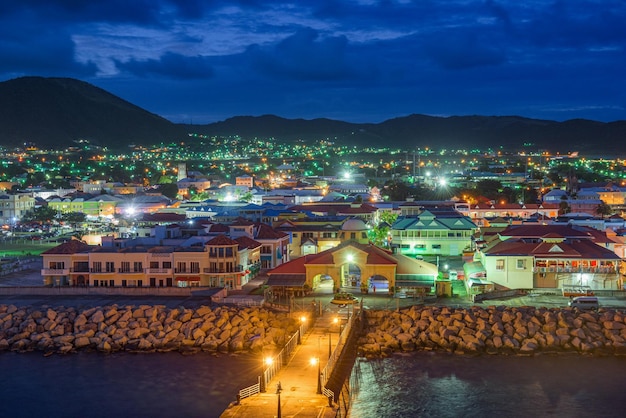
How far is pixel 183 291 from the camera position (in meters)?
29.7

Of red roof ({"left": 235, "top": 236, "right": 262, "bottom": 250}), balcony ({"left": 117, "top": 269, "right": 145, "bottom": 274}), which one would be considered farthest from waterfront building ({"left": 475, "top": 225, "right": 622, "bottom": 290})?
balcony ({"left": 117, "top": 269, "right": 145, "bottom": 274})

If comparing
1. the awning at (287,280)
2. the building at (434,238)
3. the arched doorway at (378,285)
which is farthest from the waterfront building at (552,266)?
the building at (434,238)

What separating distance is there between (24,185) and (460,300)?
3278 inches

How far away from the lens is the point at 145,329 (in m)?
24.9

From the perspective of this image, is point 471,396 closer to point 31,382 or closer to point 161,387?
point 161,387

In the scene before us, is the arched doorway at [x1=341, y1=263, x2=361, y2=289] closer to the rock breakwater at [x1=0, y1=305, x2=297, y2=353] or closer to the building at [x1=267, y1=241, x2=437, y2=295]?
the building at [x1=267, y1=241, x2=437, y2=295]

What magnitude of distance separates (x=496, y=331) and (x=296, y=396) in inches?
402

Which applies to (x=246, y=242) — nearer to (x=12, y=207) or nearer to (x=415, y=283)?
(x=415, y=283)

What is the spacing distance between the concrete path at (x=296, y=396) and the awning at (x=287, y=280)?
27.2ft

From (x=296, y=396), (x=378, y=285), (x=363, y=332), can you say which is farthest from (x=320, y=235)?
(x=296, y=396)

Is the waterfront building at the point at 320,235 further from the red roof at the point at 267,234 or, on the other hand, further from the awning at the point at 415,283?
the awning at the point at 415,283

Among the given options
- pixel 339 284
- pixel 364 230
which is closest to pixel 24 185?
pixel 364 230

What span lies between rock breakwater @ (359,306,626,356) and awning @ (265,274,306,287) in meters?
4.27

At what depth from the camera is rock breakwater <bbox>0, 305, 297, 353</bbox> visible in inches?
939
